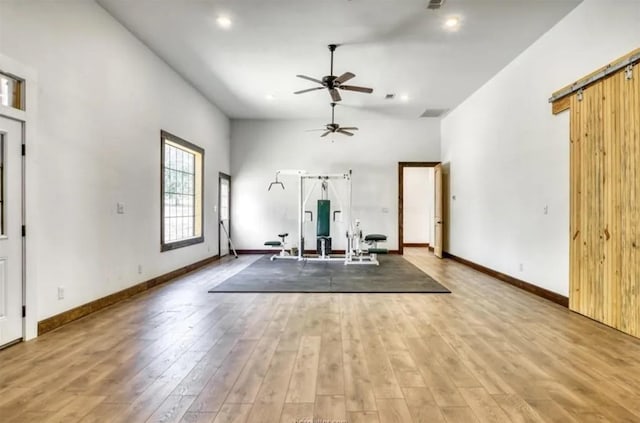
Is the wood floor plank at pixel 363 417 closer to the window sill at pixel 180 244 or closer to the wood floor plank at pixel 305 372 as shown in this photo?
the wood floor plank at pixel 305 372

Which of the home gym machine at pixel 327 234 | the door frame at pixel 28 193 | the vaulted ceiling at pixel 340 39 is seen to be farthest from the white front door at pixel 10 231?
the home gym machine at pixel 327 234

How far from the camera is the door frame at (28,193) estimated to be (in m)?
3.02

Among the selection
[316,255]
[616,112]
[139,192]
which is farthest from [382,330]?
[316,255]

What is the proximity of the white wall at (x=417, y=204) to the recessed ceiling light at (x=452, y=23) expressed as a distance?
6.92 m

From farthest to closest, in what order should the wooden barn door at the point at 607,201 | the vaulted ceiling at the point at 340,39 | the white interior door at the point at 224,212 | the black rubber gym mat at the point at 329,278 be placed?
the white interior door at the point at 224,212, the black rubber gym mat at the point at 329,278, the vaulted ceiling at the point at 340,39, the wooden barn door at the point at 607,201

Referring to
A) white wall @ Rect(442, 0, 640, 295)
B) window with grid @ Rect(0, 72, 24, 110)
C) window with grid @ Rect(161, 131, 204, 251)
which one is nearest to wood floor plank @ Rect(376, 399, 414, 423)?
white wall @ Rect(442, 0, 640, 295)

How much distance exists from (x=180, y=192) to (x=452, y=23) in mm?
5201

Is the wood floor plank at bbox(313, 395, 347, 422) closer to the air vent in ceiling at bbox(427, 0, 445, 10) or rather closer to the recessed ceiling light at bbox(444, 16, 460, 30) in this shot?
the air vent in ceiling at bbox(427, 0, 445, 10)

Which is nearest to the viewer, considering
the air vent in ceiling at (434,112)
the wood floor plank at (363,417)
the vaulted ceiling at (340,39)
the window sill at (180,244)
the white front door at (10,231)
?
the wood floor plank at (363,417)

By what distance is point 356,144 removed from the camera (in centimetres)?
913

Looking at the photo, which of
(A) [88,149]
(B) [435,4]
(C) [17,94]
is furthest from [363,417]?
(B) [435,4]

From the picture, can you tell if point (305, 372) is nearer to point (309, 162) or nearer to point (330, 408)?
point (330, 408)

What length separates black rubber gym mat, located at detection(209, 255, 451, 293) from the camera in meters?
4.98

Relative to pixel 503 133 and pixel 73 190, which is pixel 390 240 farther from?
pixel 73 190
